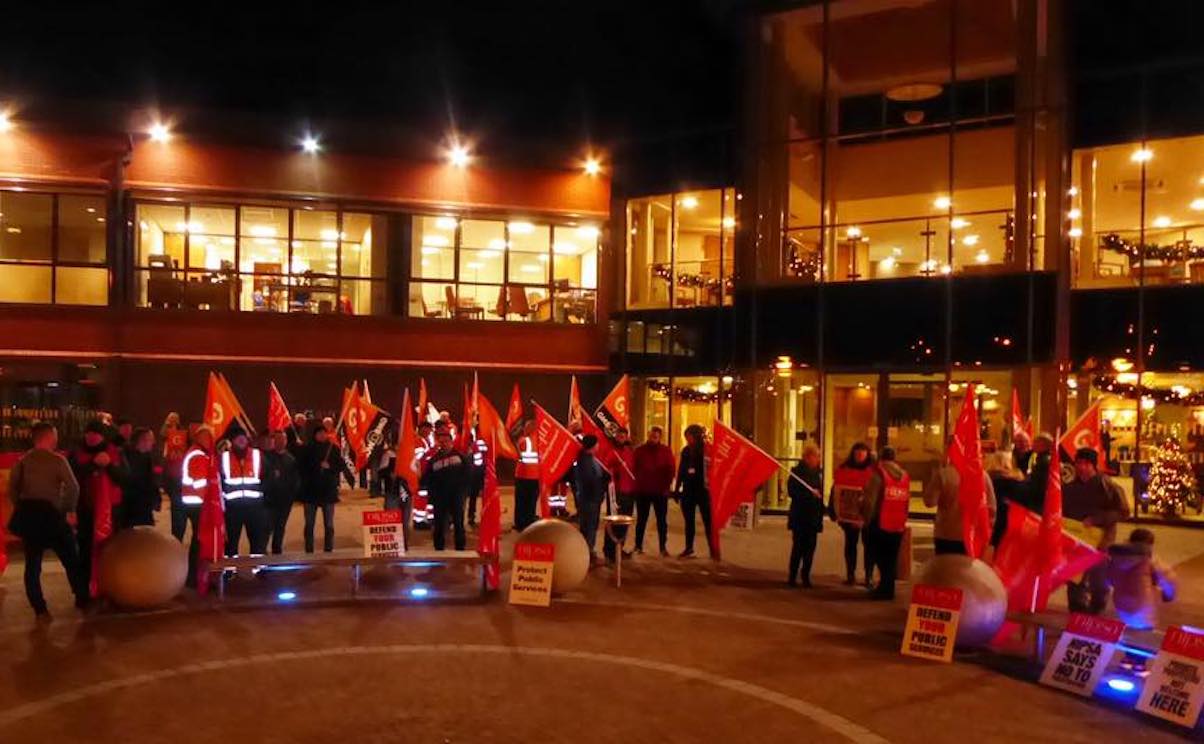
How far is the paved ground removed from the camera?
6965 mm

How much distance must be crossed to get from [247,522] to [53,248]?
14.2m

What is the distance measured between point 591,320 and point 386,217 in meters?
5.40

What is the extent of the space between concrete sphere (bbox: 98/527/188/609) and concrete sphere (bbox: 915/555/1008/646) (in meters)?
7.01

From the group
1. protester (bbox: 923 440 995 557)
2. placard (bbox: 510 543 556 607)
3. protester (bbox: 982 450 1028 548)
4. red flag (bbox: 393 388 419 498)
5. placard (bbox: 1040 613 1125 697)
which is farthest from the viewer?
red flag (bbox: 393 388 419 498)

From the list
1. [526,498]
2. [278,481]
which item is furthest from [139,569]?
[526,498]

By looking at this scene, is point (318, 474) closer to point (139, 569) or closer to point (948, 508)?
point (139, 569)

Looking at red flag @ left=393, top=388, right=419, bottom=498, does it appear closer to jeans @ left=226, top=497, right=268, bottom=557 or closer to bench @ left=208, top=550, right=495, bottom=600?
jeans @ left=226, top=497, right=268, bottom=557

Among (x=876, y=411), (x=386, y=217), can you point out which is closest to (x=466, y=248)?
(x=386, y=217)

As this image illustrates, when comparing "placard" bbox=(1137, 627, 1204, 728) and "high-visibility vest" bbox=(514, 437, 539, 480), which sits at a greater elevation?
"high-visibility vest" bbox=(514, 437, 539, 480)

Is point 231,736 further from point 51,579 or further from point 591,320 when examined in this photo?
point 591,320

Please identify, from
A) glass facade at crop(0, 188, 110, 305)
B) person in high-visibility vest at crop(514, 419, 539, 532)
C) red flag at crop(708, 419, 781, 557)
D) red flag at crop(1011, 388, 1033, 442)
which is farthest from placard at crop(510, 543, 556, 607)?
glass facade at crop(0, 188, 110, 305)

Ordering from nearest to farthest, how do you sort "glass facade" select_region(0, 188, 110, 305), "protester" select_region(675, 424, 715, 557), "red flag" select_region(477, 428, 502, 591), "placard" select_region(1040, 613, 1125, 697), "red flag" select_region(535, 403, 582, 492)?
"placard" select_region(1040, 613, 1125, 697), "red flag" select_region(477, 428, 502, 591), "red flag" select_region(535, 403, 582, 492), "protester" select_region(675, 424, 715, 557), "glass facade" select_region(0, 188, 110, 305)

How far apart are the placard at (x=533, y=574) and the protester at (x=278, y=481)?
10.9 feet

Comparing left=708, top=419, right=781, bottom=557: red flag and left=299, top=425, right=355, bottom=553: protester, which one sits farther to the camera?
left=299, top=425, right=355, bottom=553: protester
